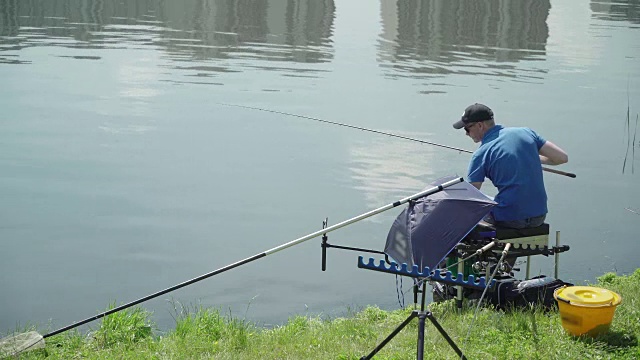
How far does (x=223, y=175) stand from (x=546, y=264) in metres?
4.36

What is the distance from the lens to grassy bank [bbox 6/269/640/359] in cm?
486

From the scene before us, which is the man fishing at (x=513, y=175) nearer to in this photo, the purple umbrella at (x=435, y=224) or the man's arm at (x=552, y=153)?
the man's arm at (x=552, y=153)

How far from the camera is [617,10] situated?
41.1 meters

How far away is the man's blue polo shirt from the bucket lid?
761mm

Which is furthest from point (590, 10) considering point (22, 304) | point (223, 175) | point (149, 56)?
point (22, 304)

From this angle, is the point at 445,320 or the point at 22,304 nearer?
the point at 445,320

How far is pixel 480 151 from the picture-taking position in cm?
593

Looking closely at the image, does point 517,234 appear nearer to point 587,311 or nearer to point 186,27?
point 587,311

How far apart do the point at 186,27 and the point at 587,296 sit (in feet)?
90.6

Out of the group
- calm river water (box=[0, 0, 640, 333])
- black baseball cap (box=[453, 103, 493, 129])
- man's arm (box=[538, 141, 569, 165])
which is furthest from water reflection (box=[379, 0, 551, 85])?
black baseball cap (box=[453, 103, 493, 129])

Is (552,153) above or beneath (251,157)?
above

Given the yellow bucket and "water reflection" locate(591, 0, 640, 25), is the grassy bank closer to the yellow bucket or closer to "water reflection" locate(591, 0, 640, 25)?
the yellow bucket

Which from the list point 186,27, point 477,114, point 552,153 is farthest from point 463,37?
point 477,114

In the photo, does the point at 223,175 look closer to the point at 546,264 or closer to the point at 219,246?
the point at 219,246
